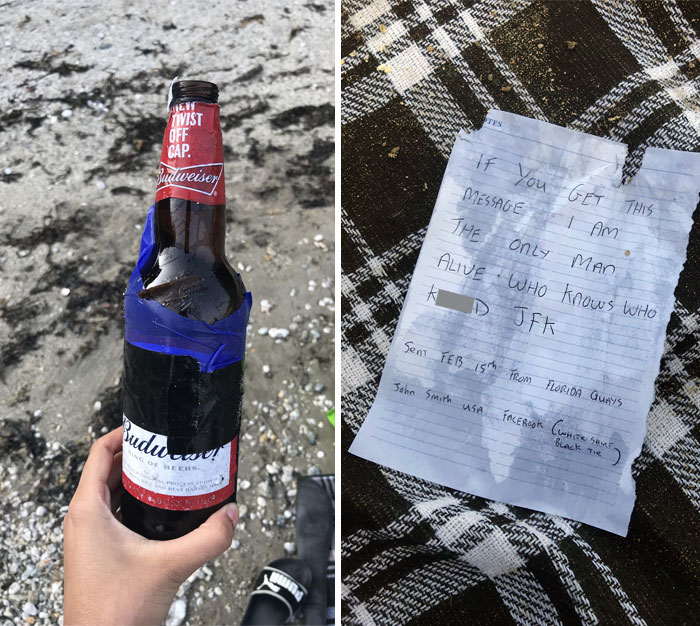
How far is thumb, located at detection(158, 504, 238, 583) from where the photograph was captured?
0.64 meters

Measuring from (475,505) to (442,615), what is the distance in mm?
162

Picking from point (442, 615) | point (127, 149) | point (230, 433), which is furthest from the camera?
point (127, 149)

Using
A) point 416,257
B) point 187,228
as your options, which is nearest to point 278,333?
point 416,257

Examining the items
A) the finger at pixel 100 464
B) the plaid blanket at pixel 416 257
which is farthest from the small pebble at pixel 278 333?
the finger at pixel 100 464

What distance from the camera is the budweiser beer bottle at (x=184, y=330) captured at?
1.96ft

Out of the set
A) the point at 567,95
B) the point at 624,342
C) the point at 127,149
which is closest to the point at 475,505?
the point at 624,342

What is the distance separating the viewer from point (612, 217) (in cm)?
84

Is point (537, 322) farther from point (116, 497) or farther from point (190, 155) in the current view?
point (116, 497)

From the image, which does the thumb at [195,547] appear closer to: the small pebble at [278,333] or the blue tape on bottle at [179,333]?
the blue tape on bottle at [179,333]

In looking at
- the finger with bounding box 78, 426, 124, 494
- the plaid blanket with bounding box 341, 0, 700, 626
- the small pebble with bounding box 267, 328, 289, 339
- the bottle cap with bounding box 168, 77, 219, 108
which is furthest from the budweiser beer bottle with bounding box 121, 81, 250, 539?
the small pebble with bounding box 267, 328, 289, 339

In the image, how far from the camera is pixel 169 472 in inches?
24.2

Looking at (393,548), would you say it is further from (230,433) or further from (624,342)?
(624,342)

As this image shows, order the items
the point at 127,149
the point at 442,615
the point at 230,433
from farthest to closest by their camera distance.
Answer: the point at 127,149 → the point at 442,615 → the point at 230,433

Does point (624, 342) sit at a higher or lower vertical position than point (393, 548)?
higher
